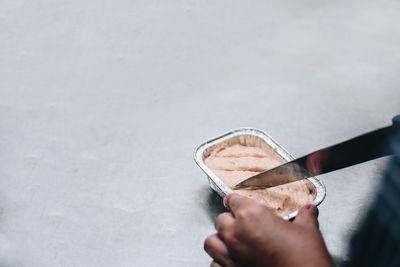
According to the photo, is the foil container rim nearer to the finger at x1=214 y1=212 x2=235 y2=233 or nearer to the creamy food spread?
the creamy food spread

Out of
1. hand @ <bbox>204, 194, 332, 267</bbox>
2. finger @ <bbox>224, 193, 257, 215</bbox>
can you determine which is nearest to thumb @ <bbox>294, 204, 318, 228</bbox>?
hand @ <bbox>204, 194, 332, 267</bbox>

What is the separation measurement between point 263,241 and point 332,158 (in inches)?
11.6

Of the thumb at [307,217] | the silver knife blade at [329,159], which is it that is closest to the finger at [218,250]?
the thumb at [307,217]

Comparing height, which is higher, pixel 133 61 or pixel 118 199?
pixel 133 61

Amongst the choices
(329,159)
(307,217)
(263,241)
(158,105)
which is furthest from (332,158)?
(158,105)

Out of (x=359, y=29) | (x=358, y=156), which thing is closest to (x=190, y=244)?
(x=358, y=156)

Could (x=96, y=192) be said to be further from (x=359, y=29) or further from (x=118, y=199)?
(x=359, y=29)

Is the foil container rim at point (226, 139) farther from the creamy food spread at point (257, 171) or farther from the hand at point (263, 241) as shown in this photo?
the hand at point (263, 241)

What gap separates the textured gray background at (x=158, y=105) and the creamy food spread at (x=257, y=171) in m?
0.14

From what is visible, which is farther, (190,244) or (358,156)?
(190,244)

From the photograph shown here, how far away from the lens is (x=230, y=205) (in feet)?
2.93

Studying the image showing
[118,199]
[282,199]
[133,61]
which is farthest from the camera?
[133,61]

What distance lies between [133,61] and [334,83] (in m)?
0.82

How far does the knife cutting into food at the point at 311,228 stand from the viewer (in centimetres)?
76
